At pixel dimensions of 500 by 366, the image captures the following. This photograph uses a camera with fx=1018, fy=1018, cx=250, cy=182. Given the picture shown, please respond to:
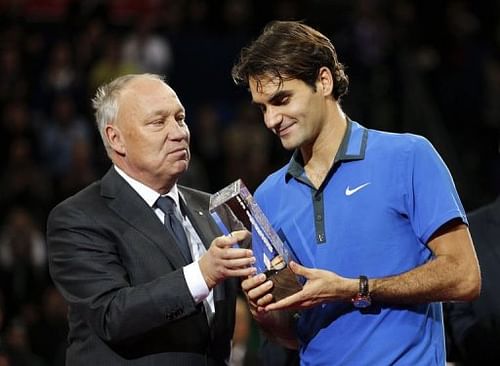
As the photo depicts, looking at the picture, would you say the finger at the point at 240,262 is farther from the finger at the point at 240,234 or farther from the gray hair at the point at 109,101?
the gray hair at the point at 109,101

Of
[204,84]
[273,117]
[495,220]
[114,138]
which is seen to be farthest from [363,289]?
[204,84]

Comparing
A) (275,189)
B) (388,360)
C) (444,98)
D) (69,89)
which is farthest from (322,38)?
(444,98)

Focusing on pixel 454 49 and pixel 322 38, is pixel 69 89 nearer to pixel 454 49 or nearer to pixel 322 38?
pixel 454 49

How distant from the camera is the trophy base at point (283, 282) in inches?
131

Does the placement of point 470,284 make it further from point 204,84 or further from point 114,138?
point 204,84

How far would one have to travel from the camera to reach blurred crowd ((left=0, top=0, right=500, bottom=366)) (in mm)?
9086

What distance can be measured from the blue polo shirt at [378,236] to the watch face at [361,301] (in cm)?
8

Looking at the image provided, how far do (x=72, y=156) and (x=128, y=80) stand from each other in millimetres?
5534

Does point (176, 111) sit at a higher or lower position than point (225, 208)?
higher

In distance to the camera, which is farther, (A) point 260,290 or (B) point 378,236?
(B) point 378,236

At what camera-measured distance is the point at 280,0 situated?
12.0m

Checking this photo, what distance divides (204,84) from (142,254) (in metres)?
7.38

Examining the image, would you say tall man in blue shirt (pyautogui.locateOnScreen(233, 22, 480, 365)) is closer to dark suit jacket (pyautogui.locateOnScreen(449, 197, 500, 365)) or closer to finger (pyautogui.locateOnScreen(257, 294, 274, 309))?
finger (pyautogui.locateOnScreen(257, 294, 274, 309))

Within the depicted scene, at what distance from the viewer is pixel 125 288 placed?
3.59 m
